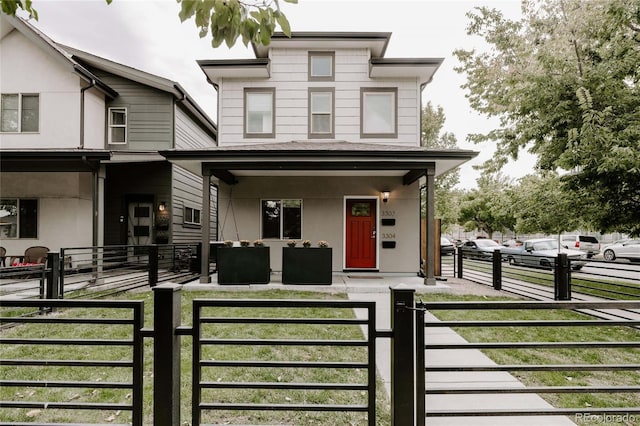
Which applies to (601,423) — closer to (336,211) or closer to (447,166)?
(447,166)

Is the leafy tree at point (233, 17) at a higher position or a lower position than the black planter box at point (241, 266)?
higher

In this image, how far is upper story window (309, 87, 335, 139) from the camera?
11.2 meters

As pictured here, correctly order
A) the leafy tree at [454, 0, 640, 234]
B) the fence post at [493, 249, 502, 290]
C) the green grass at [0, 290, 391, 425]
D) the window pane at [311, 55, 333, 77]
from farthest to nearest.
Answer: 1. the window pane at [311, 55, 333, 77]
2. the fence post at [493, 249, 502, 290]
3. the leafy tree at [454, 0, 640, 234]
4. the green grass at [0, 290, 391, 425]

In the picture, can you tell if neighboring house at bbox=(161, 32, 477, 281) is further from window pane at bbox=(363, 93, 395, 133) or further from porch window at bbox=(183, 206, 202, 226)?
porch window at bbox=(183, 206, 202, 226)

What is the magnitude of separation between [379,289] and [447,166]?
3893 mm

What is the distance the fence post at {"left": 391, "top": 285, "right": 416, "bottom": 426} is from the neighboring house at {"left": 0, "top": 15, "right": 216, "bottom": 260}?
32.1 feet

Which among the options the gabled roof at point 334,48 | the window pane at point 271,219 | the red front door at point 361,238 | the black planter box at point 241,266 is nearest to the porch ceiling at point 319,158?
the black planter box at point 241,266

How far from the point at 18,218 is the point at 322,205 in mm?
9956

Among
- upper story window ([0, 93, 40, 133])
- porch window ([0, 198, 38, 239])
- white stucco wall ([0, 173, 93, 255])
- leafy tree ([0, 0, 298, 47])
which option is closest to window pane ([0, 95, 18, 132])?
upper story window ([0, 93, 40, 133])

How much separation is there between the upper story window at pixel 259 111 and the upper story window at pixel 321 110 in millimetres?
1257

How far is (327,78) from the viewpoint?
11250 mm

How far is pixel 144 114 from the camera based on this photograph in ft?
41.0

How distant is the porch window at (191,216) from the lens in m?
13.8

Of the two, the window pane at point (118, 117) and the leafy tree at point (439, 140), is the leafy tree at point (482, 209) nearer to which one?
the leafy tree at point (439, 140)
